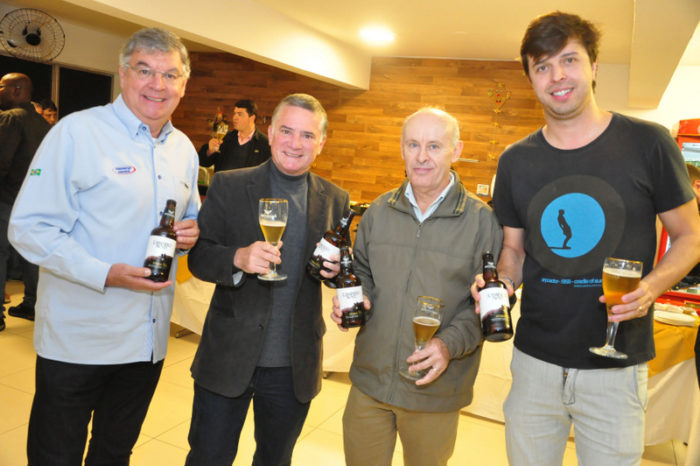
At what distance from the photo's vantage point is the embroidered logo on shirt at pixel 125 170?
169 centimetres

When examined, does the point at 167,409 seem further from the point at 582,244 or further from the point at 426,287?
the point at 582,244

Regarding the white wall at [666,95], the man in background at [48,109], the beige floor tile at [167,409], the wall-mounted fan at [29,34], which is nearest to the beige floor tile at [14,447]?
the beige floor tile at [167,409]

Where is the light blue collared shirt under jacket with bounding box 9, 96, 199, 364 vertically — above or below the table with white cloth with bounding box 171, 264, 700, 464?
above

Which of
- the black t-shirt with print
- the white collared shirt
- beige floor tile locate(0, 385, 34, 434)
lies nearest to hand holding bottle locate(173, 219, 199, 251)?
the white collared shirt

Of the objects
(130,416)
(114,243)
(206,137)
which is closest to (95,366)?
(130,416)

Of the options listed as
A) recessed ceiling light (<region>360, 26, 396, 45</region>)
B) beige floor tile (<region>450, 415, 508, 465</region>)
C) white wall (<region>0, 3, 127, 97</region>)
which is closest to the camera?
beige floor tile (<region>450, 415, 508, 465</region>)

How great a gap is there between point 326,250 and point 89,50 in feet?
26.9

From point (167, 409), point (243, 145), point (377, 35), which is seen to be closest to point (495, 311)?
point (167, 409)

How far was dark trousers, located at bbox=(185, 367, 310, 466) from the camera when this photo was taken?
73.0 inches

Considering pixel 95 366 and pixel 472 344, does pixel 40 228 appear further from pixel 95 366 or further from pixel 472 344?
pixel 472 344

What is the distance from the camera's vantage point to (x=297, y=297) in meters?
1.88

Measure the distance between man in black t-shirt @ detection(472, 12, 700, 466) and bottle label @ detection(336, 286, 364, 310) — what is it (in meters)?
0.37

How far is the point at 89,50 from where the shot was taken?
8336 mm

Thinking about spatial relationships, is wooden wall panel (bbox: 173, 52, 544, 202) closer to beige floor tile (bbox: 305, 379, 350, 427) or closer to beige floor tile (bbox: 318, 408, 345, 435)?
beige floor tile (bbox: 305, 379, 350, 427)
